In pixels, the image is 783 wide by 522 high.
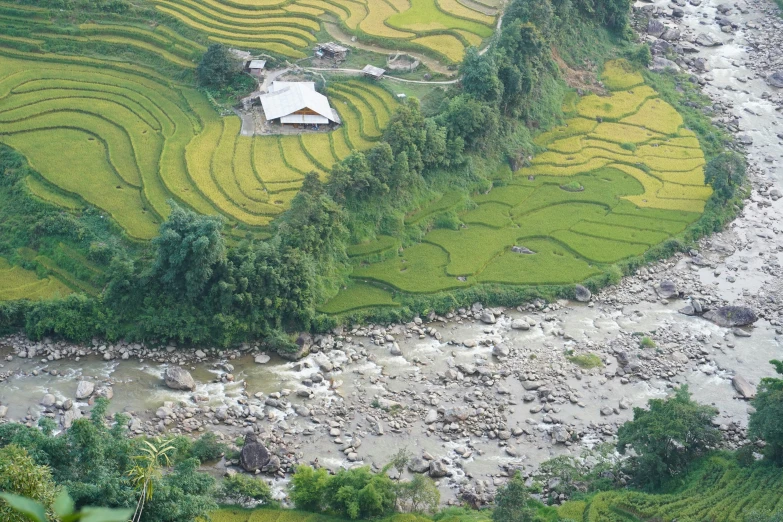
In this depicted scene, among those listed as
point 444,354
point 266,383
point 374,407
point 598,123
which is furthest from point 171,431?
point 598,123

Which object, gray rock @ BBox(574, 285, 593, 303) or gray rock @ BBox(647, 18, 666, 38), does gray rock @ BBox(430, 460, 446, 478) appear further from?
gray rock @ BBox(647, 18, 666, 38)

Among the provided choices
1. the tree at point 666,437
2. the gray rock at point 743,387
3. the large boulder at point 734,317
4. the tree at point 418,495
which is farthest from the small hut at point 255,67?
the gray rock at point 743,387

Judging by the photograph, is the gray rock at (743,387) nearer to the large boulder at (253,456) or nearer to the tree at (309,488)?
the tree at (309,488)

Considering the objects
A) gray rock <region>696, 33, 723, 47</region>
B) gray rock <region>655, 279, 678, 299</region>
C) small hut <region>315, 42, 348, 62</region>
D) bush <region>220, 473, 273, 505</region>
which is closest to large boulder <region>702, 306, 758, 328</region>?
gray rock <region>655, 279, 678, 299</region>

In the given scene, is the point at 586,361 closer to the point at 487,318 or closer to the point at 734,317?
the point at 487,318

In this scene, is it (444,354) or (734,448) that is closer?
(734,448)

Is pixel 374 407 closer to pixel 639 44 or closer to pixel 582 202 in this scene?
pixel 582 202
